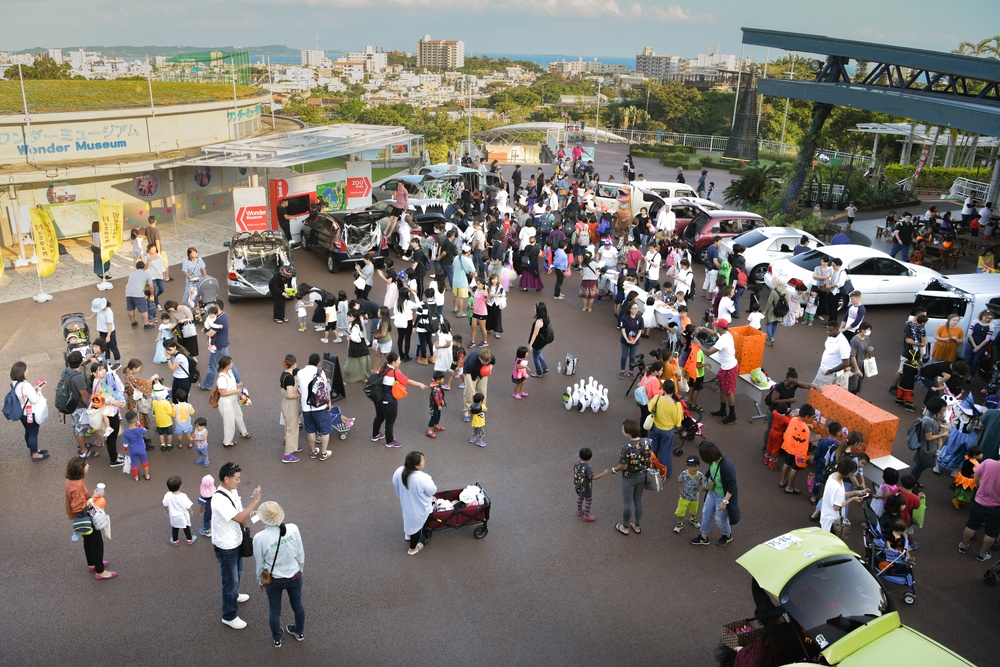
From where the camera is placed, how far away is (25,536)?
8.96m

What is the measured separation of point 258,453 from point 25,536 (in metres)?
3.04

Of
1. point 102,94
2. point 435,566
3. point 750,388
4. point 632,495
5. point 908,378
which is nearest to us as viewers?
point 435,566

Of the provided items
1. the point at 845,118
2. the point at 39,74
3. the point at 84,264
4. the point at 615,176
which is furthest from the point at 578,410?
the point at 39,74

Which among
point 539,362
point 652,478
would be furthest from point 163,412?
point 652,478

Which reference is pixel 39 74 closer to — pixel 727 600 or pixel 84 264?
pixel 84 264

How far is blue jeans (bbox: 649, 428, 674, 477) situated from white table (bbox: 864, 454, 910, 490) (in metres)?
2.65

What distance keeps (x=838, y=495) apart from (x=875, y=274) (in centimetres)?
1076

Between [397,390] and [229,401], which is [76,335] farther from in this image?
[397,390]

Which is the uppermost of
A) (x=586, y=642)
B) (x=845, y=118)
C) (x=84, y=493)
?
(x=845, y=118)

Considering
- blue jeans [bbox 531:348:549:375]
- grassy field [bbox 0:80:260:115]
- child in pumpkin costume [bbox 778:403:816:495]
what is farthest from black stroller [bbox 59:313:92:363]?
grassy field [bbox 0:80:260:115]

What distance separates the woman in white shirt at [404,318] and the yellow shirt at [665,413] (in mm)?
5614

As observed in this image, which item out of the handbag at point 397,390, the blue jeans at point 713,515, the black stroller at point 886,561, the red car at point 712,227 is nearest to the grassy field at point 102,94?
the red car at point 712,227

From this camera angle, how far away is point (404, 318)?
1379cm

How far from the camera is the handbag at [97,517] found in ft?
25.7
